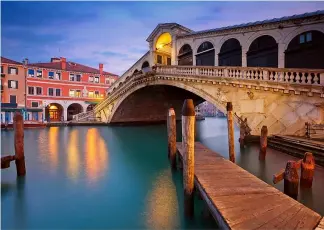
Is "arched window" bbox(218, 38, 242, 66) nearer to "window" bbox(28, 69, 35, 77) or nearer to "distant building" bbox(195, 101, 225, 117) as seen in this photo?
"window" bbox(28, 69, 35, 77)

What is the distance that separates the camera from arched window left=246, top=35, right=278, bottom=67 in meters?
12.4

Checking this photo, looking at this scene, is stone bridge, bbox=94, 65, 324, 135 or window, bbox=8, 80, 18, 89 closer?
stone bridge, bbox=94, 65, 324, 135

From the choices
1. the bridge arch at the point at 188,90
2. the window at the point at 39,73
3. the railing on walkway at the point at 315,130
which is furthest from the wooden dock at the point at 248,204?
the window at the point at 39,73

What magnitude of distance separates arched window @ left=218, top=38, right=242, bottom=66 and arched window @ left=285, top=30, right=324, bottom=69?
293 centimetres

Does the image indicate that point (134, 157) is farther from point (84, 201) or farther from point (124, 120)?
point (124, 120)

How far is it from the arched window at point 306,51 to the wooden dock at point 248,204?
357 inches

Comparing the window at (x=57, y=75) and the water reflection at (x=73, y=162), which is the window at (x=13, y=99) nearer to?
the window at (x=57, y=75)

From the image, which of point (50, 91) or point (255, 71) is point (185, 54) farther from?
point (50, 91)

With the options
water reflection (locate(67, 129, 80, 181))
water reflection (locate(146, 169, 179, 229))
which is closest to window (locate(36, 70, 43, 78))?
water reflection (locate(67, 129, 80, 181))

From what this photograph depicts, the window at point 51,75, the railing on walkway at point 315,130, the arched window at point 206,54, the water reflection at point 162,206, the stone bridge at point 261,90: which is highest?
the window at point 51,75

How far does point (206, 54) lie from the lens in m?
15.8

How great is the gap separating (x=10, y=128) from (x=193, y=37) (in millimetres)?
16442

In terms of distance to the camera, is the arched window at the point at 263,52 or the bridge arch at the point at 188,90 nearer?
the bridge arch at the point at 188,90

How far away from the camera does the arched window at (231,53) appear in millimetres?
14102
